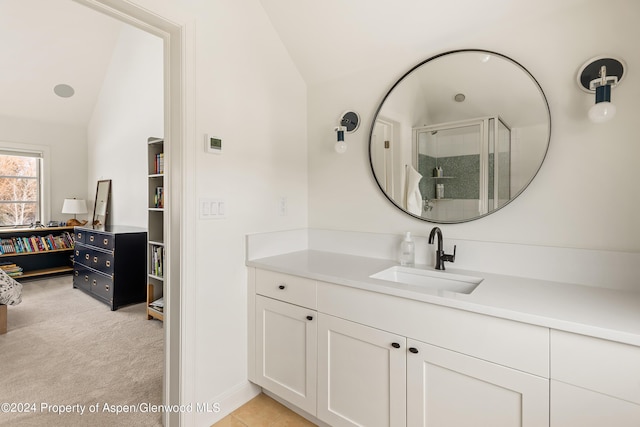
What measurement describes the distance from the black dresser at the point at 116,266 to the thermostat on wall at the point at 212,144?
7.87 ft

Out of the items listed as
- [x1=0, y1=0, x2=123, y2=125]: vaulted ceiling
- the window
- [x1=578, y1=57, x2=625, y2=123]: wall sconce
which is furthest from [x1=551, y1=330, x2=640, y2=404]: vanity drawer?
the window

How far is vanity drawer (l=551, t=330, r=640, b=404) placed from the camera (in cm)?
89

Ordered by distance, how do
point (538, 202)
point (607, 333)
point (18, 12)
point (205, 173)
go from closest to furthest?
1. point (607, 333)
2. point (538, 202)
3. point (205, 173)
4. point (18, 12)

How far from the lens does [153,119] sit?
12.7ft

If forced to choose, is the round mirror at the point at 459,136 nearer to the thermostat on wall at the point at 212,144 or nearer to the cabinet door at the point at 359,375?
the cabinet door at the point at 359,375

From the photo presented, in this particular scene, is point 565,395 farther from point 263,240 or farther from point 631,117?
point 263,240

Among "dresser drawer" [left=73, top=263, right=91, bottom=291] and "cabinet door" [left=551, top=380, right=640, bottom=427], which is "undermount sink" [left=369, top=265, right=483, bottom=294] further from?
"dresser drawer" [left=73, top=263, right=91, bottom=291]

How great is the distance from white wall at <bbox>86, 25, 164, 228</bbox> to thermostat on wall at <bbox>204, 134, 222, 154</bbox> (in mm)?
2536

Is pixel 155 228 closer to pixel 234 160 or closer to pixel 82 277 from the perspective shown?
pixel 82 277

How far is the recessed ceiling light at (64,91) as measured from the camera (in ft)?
15.3

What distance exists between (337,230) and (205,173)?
97 cm

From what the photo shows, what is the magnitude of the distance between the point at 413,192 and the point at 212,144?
1.18 metres

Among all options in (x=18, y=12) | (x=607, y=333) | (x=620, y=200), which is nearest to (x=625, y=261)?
(x=620, y=200)

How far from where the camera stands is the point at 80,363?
2.33 metres
